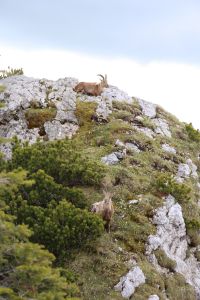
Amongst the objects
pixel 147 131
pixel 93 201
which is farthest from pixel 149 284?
pixel 147 131

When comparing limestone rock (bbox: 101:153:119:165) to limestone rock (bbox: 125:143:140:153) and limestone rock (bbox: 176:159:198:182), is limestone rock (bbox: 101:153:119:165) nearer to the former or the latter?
limestone rock (bbox: 125:143:140:153)

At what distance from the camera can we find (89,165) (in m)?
17.0

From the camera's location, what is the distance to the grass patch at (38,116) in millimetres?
23109

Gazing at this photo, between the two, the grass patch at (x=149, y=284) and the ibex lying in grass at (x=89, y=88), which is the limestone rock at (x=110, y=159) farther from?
the ibex lying in grass at (x=89, y=88)

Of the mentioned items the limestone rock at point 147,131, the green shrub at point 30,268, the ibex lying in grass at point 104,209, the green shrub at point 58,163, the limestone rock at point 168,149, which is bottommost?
the limestone rock at point 168,149

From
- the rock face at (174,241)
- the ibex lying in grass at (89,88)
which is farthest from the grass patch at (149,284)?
the ibex lying in grass at (89,88)

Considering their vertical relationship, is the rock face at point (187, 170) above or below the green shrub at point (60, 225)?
below

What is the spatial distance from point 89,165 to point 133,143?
4.94 meters

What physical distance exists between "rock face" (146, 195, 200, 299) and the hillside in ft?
0.12

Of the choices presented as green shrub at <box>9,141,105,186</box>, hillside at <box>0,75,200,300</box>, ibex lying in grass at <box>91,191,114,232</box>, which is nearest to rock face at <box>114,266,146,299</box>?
hillside at <box>0,75,200,300</box>

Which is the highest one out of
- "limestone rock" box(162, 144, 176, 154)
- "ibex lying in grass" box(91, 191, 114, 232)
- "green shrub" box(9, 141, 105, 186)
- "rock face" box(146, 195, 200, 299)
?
"green shrub" box(9, 141, 105, 186)

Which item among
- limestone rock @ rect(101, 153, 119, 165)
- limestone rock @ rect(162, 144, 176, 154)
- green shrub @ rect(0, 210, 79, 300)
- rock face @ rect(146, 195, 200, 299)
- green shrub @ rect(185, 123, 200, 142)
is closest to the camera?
green shrub @ rect(0, 210, 79, 300)

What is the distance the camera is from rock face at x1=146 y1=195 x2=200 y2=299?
621 inches

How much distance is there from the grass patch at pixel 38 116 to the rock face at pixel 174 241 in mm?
7896
